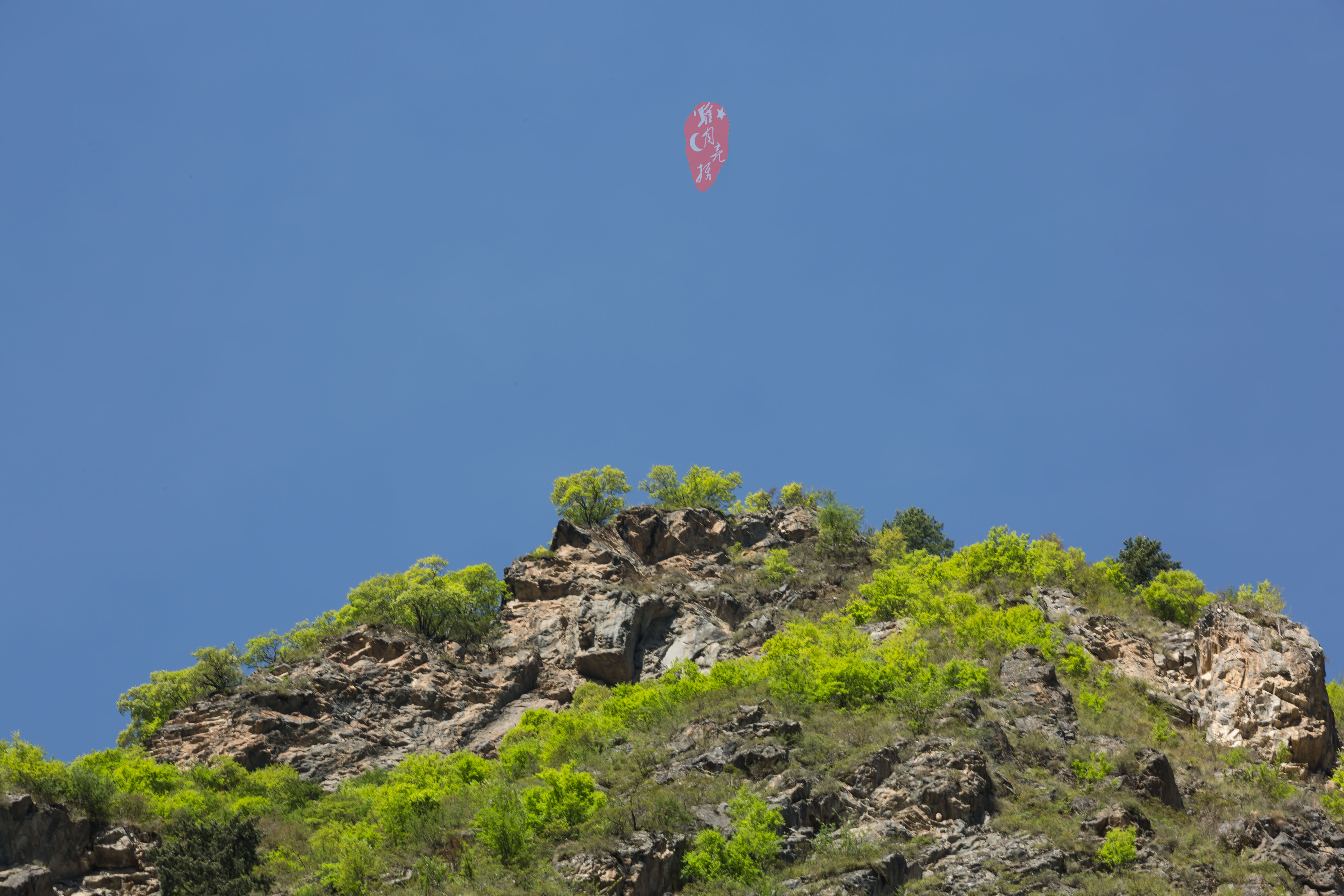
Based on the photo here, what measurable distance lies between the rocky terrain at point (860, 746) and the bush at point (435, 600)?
1.51 metres

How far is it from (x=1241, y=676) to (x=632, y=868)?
2355 cm

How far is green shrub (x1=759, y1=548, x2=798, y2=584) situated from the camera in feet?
191

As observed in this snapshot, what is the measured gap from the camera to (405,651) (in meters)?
51.0

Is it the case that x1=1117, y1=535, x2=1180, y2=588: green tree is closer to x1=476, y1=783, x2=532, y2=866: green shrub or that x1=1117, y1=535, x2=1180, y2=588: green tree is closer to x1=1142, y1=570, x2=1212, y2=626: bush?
x1=1142, y1=570, x2=1212, y2=626: bush

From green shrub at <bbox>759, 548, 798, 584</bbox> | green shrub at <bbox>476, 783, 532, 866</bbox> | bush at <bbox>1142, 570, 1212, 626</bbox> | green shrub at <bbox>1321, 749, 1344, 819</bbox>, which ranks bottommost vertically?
green shrub at <bbox>1321, 749, 1344, 819</bbox>

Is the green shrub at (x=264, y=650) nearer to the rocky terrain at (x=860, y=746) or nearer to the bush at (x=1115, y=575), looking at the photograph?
the rocky terrain at (x=860, y=746)

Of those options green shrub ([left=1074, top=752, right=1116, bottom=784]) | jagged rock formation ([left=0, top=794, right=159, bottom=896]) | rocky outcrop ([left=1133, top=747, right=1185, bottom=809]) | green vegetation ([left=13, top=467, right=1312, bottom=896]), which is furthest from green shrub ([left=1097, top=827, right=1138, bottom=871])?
jagged rock formation ([left=0, top=794, right=159, bottom=896])

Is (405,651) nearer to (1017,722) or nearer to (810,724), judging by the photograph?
(810,724)

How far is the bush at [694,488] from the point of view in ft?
238

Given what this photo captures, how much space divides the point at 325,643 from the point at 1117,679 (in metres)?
37.6

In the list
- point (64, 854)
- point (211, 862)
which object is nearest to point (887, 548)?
point (211, 862)

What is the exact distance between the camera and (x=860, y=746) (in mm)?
30469

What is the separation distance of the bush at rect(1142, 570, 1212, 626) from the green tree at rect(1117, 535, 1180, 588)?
348 centimetres

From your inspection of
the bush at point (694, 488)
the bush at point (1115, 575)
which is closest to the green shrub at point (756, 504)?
the bush at point (694, 488)
